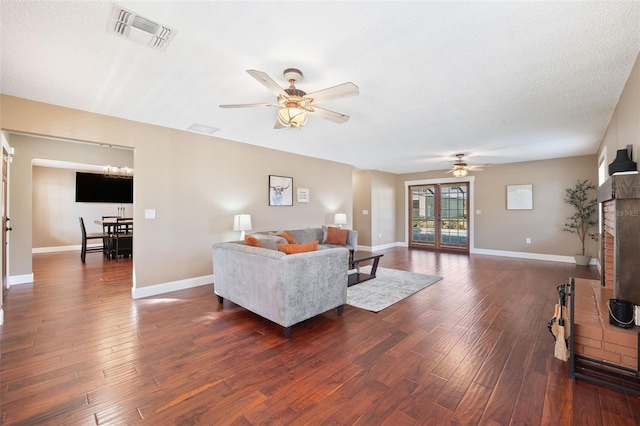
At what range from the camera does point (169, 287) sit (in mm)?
4238

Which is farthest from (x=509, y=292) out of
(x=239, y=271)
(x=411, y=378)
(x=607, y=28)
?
(x=239, y=271)

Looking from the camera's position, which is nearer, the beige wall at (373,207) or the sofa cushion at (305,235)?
the sofa cushion at (305,235)

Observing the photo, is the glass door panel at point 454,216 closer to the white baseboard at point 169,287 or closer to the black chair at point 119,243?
the white baseboard at point 169,287

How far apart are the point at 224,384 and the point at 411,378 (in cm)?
135

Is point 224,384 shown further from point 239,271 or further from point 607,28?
point 607,28

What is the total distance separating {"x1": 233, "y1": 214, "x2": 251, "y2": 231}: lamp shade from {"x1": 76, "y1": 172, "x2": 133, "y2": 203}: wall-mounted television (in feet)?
17.0

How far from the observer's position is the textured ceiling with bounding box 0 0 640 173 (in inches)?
70.6

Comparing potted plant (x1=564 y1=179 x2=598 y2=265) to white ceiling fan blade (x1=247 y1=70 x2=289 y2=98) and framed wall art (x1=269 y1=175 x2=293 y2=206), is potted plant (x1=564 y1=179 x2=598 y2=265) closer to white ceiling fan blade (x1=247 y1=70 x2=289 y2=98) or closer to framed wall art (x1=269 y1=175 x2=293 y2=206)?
framed wall art (x1=269 y1=175 x2=293 y2=206)

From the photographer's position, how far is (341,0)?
1.69m

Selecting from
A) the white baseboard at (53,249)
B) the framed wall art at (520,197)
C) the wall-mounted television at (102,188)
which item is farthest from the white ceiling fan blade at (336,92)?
the white baseboard at (53,249)

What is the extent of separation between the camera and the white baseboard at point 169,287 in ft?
12.9

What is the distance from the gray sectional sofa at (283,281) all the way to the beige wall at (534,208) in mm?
6264

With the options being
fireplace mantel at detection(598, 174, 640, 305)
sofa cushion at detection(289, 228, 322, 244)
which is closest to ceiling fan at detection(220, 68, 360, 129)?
fireplace mantel at detection(598, 174, 640, 305)

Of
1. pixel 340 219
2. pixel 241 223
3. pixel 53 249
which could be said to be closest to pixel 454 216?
pixel 340 219
